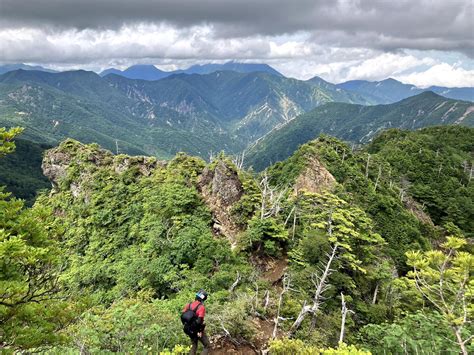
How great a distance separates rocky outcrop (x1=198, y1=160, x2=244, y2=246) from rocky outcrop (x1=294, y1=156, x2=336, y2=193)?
1700 centimetres

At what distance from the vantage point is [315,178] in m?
54.0

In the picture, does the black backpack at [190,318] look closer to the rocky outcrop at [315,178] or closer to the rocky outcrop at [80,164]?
the rocky outcrop at [80,164]

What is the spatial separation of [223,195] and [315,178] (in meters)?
24.3

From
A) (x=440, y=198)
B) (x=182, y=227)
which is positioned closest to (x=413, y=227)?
(x=440, y=198)

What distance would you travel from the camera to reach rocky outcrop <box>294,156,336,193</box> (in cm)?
5149

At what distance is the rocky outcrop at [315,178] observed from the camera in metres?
51.5

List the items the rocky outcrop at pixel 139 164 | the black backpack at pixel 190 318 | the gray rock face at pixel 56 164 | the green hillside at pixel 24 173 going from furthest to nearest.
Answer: the green hillside at pixel 24 173
the gray rock face at pixel 56 164
the rocky outcrop at pixel 139 164
the black backpack at pixel 190 318

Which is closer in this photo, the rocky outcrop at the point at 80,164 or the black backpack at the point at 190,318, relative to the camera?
the black backpack at the point at 190,318

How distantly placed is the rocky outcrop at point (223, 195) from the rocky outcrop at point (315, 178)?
55.8 feet

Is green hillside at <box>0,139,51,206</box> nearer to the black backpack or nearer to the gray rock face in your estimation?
the gray rock face

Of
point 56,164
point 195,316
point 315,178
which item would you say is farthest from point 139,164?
point 195,316

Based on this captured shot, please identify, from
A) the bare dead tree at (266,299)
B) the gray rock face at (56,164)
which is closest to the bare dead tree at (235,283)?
the bare dead tree at (266,299)

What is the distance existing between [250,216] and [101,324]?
60.4 feet

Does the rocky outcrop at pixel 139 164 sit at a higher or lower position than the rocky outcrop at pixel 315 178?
higher
